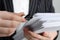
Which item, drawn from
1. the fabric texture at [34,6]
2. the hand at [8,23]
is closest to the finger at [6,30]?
the hand at [8,23]

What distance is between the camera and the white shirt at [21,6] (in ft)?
2.50

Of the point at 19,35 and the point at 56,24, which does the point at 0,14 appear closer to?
the point at 19,35

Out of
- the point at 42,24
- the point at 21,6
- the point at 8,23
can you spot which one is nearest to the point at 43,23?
the point at 42,24

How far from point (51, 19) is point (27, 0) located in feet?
1.04

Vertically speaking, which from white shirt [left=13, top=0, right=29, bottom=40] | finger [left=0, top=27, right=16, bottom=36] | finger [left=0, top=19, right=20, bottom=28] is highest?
white shirt [left=13, top=0, right=29, bottom=40]

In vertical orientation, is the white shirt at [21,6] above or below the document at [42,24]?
above

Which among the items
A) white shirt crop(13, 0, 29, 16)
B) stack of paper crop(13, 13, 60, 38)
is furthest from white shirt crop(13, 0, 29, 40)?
stack of paper crop(13, 13, 60, 38)

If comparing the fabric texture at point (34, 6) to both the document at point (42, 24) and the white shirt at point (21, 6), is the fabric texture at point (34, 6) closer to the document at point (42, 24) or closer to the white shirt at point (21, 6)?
the white shirt at point (21, 6)

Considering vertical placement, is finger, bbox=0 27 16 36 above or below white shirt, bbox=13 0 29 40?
below

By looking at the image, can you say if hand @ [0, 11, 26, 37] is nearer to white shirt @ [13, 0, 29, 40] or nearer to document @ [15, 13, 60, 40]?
document @ [15, 13, 60, 40]

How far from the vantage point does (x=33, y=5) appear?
2.73 ft

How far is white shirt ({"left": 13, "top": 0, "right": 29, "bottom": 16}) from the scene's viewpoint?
→ 761 mm

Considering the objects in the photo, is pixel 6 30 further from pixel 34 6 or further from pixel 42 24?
→ pixel 34 6

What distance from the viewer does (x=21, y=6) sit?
78 cm
